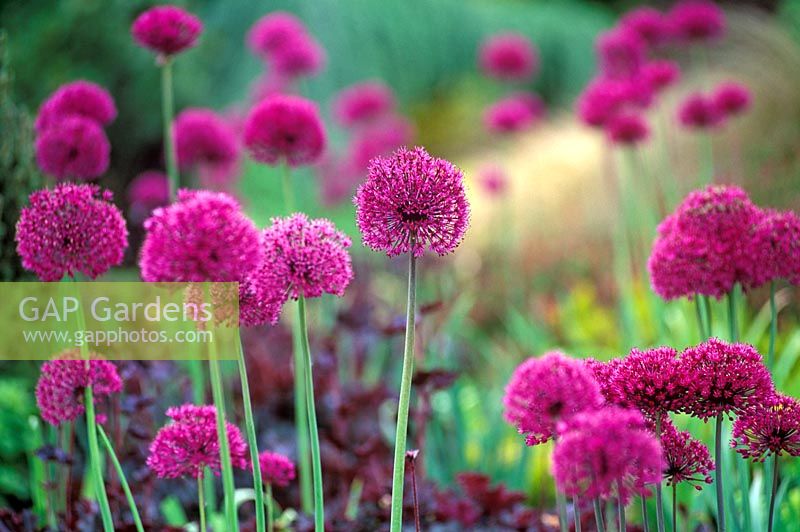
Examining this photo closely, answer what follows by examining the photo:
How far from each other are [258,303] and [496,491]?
1.02 m

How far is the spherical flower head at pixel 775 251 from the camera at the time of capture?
50.2 inches

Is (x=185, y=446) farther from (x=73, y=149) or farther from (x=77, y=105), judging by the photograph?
(x=77, y=105)

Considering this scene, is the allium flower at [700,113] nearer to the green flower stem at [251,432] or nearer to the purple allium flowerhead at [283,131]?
the purple allium flowerhead at [283,131]

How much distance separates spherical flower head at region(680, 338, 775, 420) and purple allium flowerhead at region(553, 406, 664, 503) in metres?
0.18

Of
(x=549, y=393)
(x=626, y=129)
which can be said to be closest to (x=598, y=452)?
(x=549, y=393)

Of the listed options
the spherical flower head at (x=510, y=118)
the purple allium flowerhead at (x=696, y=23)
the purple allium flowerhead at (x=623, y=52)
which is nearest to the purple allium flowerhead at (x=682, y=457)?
the purple allium flowerhead at (x=623, y=52)

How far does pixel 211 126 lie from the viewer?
213cm

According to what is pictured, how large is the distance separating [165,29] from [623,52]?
1.72 meters

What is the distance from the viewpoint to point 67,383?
1.15m

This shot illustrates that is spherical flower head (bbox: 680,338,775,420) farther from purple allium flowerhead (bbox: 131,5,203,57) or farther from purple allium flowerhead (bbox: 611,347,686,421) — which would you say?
purple allium flowerhead (bbox: 131,5,203,57)

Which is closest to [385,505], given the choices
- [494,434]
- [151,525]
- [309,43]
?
[151,525]

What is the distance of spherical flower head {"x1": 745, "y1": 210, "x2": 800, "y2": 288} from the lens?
1.27m

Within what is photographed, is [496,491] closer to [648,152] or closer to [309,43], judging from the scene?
[309,43]

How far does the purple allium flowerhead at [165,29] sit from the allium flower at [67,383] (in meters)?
0.74
